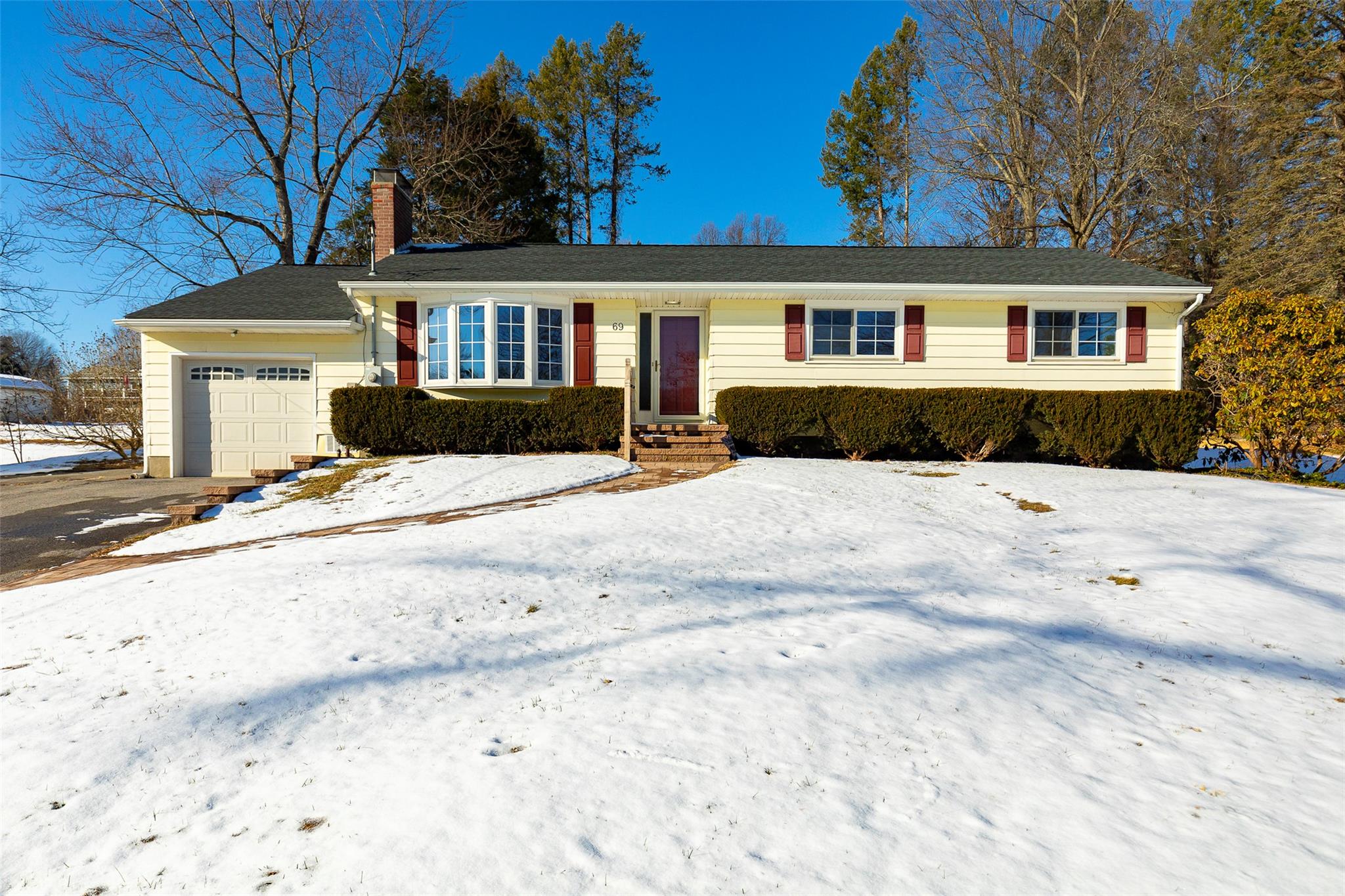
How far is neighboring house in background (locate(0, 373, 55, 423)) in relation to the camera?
22359mm

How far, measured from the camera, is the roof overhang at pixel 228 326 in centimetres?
1105

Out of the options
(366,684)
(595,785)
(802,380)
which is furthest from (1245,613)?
(802,380)

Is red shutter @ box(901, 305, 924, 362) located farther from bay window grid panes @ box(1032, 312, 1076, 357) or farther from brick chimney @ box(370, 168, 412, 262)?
brick chimney @ box(370, 168, 412, 262)

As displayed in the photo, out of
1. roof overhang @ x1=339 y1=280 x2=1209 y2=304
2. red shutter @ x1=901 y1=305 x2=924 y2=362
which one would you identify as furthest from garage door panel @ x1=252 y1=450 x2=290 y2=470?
red shutter @ x1=901 y1=305 x2=924 y2=362

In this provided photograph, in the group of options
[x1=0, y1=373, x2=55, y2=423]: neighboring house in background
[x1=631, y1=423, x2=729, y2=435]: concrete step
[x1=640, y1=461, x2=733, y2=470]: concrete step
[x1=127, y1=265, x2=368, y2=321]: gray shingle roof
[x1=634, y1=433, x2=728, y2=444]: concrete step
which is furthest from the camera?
[x1=0, y1=373, x2=55, y2=423]: neighboring house in background

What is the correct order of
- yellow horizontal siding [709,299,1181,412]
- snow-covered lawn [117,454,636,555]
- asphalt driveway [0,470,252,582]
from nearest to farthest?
asphalt driveway [0,470,252,582] < snow-covered lawn [117,454,636,555] < yellow horizontal siding [709,299,1181,412]

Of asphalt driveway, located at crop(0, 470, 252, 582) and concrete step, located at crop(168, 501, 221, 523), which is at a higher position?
concrete step, located at crop(168, 501, 221, 523)

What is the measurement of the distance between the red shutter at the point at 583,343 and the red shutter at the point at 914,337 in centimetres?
598

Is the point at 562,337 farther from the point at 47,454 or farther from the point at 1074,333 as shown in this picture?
the point at 47,454

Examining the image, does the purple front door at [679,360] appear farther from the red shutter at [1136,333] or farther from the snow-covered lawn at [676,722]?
the red shutter at [1136,333]

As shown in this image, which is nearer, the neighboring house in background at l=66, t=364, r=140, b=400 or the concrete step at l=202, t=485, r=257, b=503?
the concrete step at l=202, t=485, r=257, b=503

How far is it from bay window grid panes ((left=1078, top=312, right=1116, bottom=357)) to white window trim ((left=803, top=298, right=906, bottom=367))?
11.2ft

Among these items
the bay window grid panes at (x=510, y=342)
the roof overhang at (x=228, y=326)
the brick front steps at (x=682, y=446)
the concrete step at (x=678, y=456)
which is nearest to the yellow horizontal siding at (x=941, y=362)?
the brick front steps at (x=682, y=446)

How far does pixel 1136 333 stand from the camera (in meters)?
11.8
